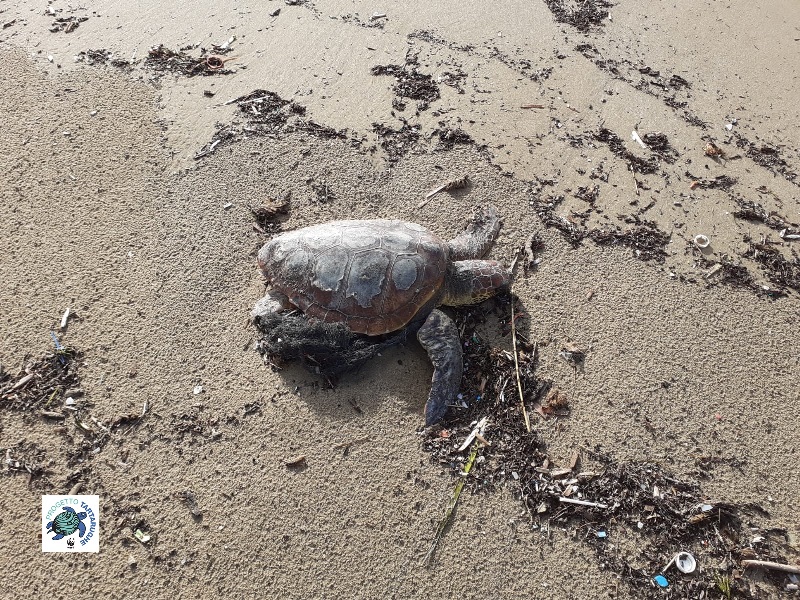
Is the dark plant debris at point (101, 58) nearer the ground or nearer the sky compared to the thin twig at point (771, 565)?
nearer the sky

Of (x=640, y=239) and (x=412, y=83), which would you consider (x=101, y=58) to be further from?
(x=640, y=239)

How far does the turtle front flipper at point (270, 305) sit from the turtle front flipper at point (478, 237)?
1.42 metres

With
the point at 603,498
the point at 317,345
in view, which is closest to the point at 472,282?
the point at 317,345

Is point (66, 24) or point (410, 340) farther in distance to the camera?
point (66, 24)

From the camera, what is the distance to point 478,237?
412cm

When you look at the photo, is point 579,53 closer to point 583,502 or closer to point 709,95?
point 709,95

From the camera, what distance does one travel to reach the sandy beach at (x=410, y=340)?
278cm

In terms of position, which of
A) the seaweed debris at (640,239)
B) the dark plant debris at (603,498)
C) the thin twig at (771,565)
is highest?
the seaweed debris at (640,239)

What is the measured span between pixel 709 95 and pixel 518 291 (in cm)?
392

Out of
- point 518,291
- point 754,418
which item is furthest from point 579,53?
A: point 754,418

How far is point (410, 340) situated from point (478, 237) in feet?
3.84

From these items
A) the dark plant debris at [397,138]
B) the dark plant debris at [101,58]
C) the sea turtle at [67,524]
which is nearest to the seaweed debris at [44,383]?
the sea turtle at [67,524]

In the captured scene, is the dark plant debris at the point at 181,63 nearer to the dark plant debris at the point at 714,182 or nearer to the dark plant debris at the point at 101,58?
the dark plant debris at the point at 101,58

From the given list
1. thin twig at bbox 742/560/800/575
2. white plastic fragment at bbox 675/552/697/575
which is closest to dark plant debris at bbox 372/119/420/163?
white plastic fragment at bbox 675/552/697/575
